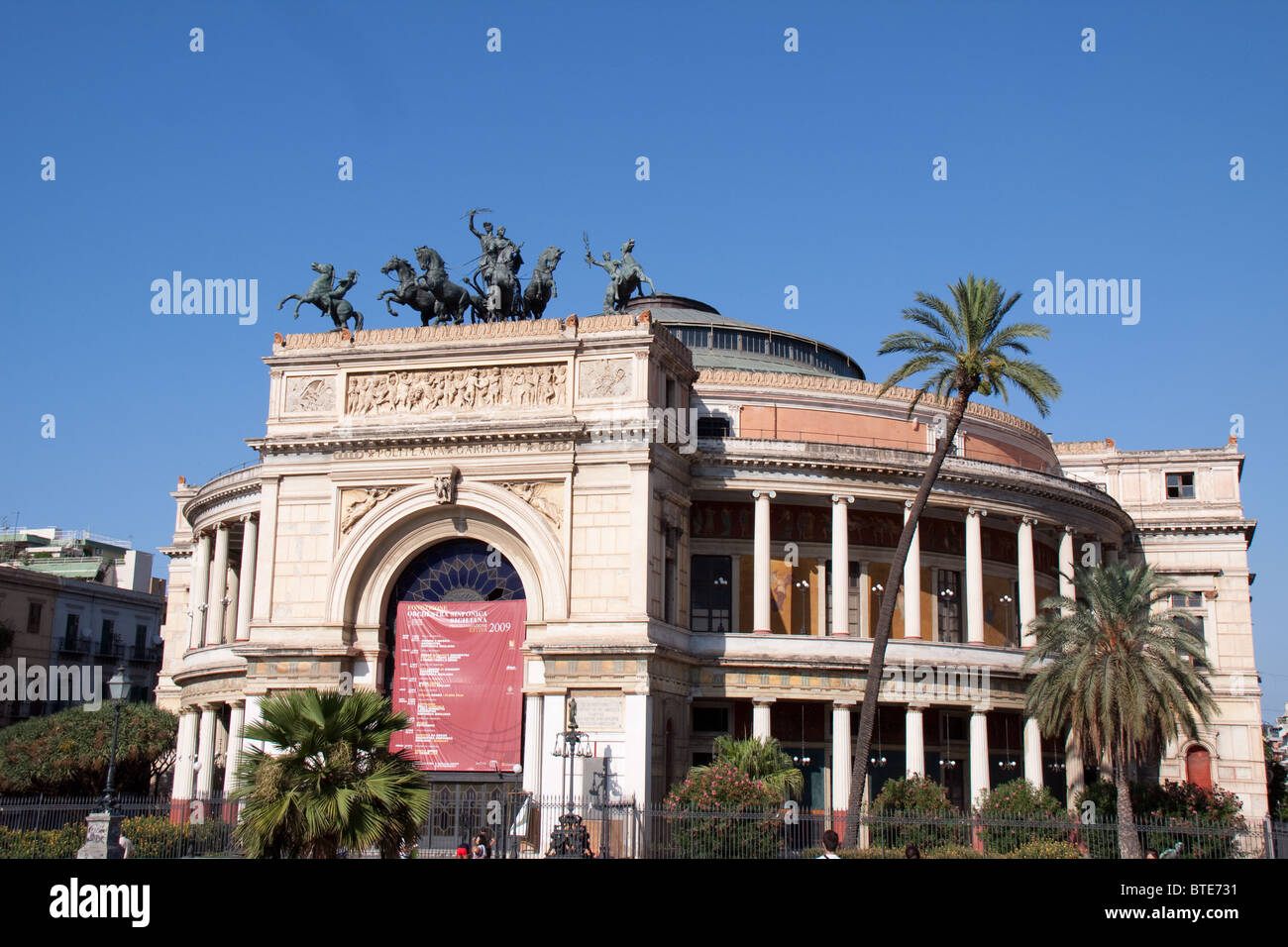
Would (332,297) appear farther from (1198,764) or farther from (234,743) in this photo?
(1198,764)

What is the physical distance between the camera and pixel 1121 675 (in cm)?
3891

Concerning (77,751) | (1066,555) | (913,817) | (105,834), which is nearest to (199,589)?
(77,751)

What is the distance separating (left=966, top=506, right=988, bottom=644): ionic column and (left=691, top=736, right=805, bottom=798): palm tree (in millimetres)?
11044

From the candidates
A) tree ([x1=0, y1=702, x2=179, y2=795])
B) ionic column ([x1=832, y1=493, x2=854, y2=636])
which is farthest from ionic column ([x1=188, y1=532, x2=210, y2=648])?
ionic column ([x1=832, y1=493, x2=854, y2=636])

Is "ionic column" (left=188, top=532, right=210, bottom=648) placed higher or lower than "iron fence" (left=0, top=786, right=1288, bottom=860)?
higher

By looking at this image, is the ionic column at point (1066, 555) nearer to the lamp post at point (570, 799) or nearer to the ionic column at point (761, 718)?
the ionic column at point (761, 718)

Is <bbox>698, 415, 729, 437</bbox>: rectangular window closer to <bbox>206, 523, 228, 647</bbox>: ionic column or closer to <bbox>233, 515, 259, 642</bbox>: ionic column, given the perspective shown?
<bbox>233, 515, 259, 642</bbox>: ionic column

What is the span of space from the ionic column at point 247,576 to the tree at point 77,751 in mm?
6764

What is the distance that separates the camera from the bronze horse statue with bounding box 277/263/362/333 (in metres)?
45.9

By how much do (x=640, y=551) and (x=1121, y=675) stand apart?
48.1 ft

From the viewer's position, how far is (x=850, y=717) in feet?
154
